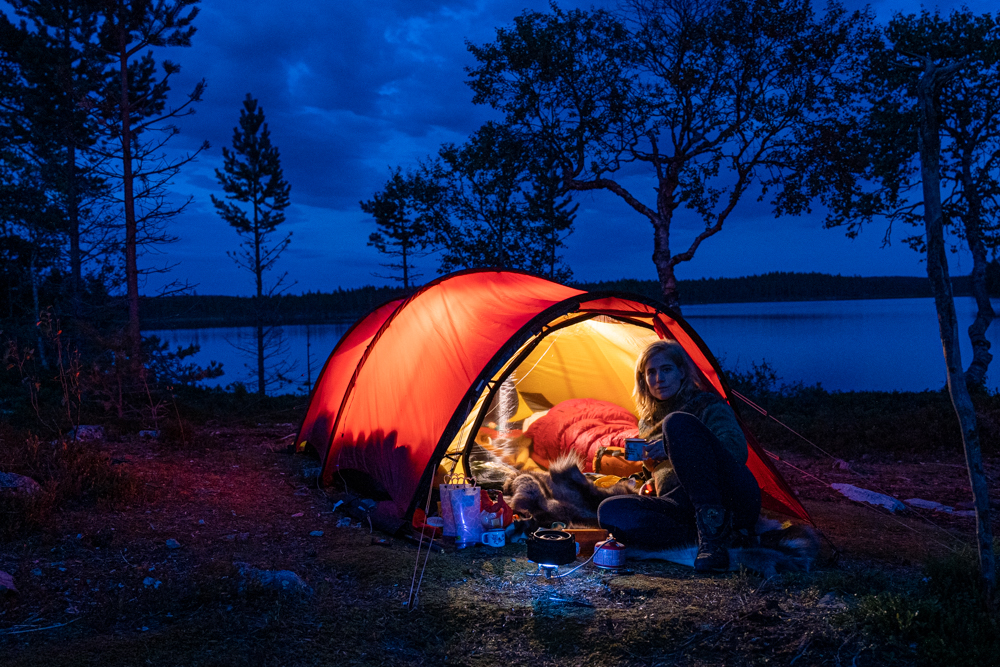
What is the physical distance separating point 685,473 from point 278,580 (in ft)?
7.87

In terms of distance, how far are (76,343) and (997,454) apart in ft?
54.8

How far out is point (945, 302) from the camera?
337 centimetres

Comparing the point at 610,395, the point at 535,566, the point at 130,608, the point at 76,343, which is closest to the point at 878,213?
the point at 610,395

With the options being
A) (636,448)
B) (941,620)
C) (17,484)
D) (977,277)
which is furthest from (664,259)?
(17,484)

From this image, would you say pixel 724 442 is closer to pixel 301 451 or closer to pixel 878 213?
pixel 301 451

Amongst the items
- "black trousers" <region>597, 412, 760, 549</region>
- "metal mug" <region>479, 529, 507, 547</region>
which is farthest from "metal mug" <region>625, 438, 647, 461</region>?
"metal mug" <region>479, 529, 507, 547</region>

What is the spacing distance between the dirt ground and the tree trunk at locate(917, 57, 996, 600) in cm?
68

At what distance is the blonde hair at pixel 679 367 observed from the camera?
14.9 feet

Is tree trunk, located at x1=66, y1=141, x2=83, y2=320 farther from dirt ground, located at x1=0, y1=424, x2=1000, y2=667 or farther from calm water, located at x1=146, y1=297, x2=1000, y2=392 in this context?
dirt ground, located at x1=0, y1=424, x2=1000, y2=667

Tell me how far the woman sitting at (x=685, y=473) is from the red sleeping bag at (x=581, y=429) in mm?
1317

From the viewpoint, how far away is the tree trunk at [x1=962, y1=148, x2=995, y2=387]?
42.2 feet

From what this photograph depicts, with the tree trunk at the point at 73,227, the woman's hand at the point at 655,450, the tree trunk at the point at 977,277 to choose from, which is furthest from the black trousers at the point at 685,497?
the tree trunk at the point at 73,227

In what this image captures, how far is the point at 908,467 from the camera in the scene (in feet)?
24.6

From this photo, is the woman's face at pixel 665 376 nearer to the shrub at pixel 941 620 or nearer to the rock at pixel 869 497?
the shrub at pixel 941 620
